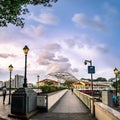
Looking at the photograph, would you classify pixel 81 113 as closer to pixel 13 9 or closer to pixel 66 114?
pixel 66 114

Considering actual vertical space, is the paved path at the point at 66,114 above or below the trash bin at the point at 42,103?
below

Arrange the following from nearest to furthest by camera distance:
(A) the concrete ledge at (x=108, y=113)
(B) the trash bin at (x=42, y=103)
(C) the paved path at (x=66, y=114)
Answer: (A) the concrete ledge at (x=108, y=113)
(C) the paved path at (x=66, y=114)
(B) the trash bin at (x=42, y=103)

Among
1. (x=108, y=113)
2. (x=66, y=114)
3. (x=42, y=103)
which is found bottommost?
(x=66, y=114)

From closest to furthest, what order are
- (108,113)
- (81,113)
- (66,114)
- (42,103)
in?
(108,113), (66,114), (81,113), (42,103)

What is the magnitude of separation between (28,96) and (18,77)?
43.6 meters

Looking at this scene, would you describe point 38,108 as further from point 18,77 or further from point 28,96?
point 18,77

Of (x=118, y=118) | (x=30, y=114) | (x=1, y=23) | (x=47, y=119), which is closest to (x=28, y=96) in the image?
(x=30, y=114)

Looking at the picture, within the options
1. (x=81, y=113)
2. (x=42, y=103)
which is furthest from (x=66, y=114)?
(x=42, y=103)

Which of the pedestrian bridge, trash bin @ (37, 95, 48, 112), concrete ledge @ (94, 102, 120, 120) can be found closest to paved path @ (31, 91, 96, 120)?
the pedestrian bridge

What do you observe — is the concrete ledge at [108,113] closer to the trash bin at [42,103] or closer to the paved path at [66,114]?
the paved path at [66,114]

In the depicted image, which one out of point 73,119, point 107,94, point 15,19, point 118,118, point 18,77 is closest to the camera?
point 118,118

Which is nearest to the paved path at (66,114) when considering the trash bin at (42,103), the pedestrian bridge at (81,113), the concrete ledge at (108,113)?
the pedestrian bridge at (81,113)

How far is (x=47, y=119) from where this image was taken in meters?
15.0

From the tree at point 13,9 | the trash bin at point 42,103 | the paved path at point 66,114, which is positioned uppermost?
the tree at point 13,9
